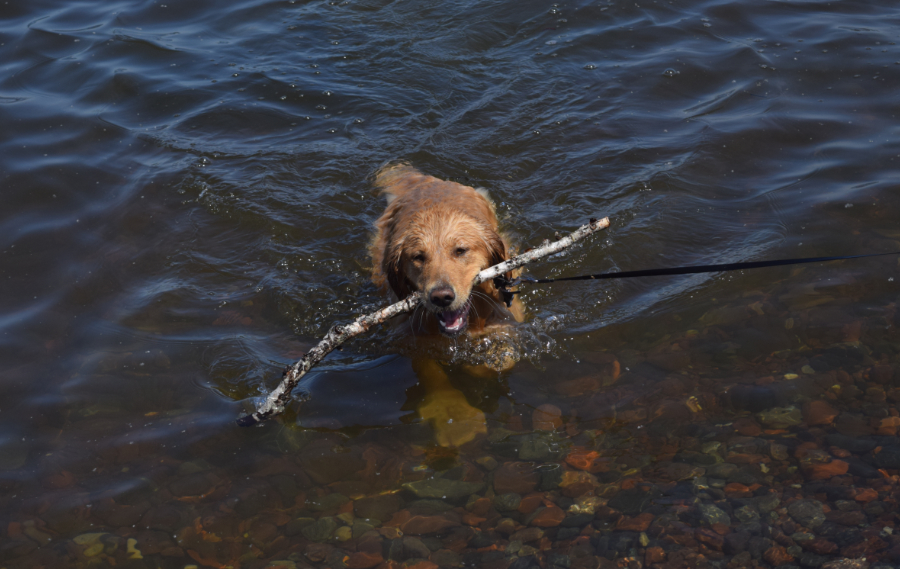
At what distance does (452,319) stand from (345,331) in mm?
1037

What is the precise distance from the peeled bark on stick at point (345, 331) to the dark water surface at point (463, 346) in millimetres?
213

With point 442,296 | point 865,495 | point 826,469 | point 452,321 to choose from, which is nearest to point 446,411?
point 452,321

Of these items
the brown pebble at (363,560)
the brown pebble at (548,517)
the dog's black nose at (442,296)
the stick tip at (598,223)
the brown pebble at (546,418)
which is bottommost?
the brown pebble at (363,560)

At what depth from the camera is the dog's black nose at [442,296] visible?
4395mm

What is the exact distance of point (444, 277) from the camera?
4.62m

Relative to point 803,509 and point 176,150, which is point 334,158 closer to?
point 176,150

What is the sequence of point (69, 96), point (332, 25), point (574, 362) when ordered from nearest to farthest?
point (574, 362), point (69, 96), point (332, 25)

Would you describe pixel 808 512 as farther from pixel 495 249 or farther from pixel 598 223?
pixel 495 249

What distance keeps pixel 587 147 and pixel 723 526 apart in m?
4.62

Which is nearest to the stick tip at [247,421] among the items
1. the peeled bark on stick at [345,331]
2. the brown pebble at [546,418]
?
the peeled bark on stick at [345,331]

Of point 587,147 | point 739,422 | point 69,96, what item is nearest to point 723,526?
point 739,422

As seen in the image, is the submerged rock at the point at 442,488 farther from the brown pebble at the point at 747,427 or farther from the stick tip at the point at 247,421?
the brown pebble at the point at 747,427

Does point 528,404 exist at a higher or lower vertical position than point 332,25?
lower

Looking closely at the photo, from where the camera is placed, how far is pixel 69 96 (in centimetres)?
859
